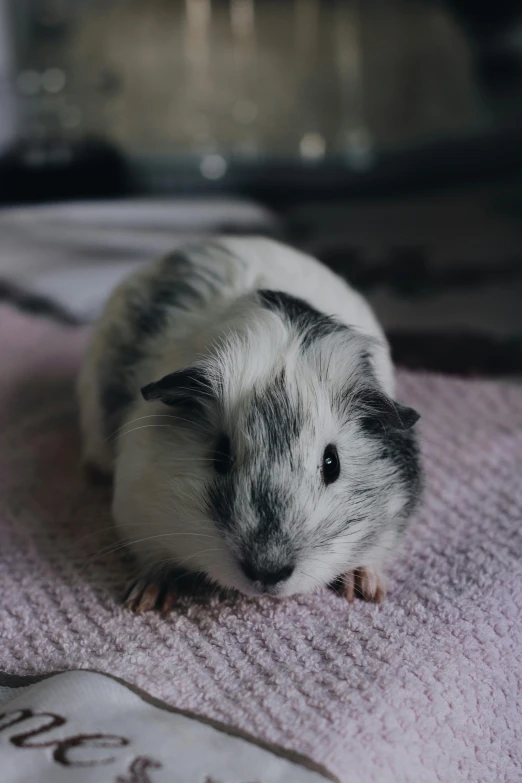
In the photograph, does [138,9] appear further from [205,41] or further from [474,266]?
[474,266]

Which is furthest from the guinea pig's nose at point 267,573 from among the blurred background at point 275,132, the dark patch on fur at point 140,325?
the blurred background at point 275,132

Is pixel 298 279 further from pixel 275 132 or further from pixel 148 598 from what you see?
pixel 275 132

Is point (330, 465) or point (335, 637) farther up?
point (330, 465)

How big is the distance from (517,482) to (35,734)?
110 cm

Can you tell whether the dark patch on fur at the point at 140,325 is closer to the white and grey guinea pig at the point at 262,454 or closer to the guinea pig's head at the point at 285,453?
the white and grey guinea pig at the point at 262,454

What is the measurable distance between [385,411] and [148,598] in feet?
1.59

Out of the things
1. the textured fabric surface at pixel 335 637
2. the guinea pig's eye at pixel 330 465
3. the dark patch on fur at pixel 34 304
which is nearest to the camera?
the textured fabric surface at pixel 335 637

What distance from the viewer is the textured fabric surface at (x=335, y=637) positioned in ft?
3.51

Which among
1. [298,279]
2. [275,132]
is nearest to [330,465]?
[298,279]

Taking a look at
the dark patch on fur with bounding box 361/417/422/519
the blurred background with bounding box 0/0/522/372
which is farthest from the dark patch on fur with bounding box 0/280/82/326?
the dark patch on fur with bounding box 361/417/422/519

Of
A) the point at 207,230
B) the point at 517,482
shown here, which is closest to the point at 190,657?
the point at 517,482

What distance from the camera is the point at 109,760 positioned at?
3.12 ft

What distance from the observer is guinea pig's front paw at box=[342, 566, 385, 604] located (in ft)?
4.41

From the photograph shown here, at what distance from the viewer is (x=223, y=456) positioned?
4.04 ft
